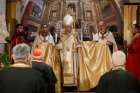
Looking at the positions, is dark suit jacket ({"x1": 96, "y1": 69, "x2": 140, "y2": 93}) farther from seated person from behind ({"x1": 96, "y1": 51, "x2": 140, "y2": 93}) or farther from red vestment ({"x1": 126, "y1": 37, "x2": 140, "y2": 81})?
red vestment ({"x1": 126, "y1": 37, "x2": 140, "y2": 81})

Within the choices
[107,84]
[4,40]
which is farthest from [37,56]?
[4,40]

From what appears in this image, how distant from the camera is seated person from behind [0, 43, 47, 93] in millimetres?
4703

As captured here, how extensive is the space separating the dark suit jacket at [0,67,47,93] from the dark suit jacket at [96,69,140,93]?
92 cm

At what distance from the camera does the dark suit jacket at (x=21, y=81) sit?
4.70 metres

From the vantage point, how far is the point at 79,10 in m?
11.7

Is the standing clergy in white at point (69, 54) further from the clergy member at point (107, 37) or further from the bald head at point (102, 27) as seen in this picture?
the bald head at point (102, 27)

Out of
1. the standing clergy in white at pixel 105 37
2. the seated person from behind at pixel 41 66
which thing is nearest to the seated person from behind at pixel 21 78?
the seated person from behind at pixel 41 66

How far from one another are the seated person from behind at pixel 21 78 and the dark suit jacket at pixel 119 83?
92cm

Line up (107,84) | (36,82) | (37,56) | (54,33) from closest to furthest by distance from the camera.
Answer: (36,82)
(107,84)
(37,56)
(54,33)

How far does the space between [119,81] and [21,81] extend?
1.24 meters

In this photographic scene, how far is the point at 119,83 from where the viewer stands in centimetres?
524

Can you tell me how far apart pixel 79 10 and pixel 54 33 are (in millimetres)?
946

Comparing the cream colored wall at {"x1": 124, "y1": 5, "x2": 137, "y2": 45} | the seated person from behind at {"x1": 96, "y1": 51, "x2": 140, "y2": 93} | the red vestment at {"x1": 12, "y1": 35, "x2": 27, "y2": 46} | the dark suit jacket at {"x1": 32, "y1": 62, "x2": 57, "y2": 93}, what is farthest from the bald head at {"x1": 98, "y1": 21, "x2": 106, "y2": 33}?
the seated person from behind at {"x1": 96, "y1": 51, "x2": 140, "y2": 93}

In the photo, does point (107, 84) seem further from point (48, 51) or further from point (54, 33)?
point (54, 33)
